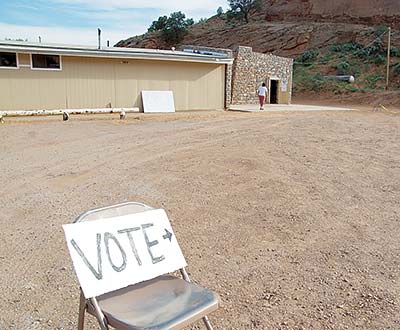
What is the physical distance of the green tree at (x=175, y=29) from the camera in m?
49.0

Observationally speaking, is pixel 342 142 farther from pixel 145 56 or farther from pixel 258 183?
pixel 145 56

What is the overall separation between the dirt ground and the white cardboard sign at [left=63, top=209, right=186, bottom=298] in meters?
0.81

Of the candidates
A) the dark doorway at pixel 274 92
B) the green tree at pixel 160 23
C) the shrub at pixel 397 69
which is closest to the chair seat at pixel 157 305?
the dark doorway at pixel 274 92

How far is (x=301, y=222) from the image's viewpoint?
494cm

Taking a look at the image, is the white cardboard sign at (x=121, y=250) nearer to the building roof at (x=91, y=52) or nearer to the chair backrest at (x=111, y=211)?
the chair backrest at (x=111, y=211)

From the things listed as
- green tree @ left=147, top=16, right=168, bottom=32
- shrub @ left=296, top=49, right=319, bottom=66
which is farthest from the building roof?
green tree @ left=147, top=16, right=168, bottom=32

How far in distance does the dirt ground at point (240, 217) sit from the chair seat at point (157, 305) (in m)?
0.73

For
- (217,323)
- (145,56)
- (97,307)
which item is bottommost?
(217,323)

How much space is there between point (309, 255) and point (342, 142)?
703cm

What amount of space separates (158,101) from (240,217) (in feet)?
48.6

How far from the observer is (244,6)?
176 feet

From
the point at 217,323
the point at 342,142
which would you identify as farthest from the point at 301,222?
the point at 342,142

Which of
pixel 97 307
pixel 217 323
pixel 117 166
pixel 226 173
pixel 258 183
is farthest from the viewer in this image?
pixel 117 166

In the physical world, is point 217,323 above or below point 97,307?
below
